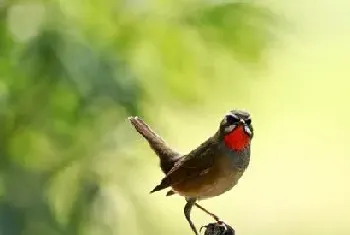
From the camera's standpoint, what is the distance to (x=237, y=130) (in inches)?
27.4

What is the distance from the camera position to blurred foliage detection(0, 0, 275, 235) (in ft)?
3.32

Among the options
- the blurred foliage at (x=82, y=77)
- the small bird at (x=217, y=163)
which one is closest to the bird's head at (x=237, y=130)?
the small bird at (x=217, y=163)

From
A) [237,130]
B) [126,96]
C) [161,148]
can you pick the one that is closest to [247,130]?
[237,130]

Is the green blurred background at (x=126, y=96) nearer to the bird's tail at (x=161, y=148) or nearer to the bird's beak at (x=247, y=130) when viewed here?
the bird's tail at (x=161, y=148)

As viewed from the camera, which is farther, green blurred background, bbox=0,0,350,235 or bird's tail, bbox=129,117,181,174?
green blurred background, bbox=0,0,350,235

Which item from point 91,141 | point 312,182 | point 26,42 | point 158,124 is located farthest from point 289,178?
point 26,42

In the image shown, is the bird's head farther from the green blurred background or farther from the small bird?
the green blurred background

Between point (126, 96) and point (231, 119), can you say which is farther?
point (126, 96)

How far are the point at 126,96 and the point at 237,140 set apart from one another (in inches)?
13.6

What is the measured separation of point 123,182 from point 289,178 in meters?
0.31

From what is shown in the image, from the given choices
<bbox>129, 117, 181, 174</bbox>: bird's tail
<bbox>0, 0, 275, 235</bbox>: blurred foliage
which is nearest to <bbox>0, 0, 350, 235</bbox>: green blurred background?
<bbox>0, 0, 275, 235</bbox>: blurred foliage

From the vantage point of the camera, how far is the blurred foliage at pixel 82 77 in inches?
39.8

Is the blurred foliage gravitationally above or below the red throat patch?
above

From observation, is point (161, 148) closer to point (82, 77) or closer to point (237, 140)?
point (237, 140)
